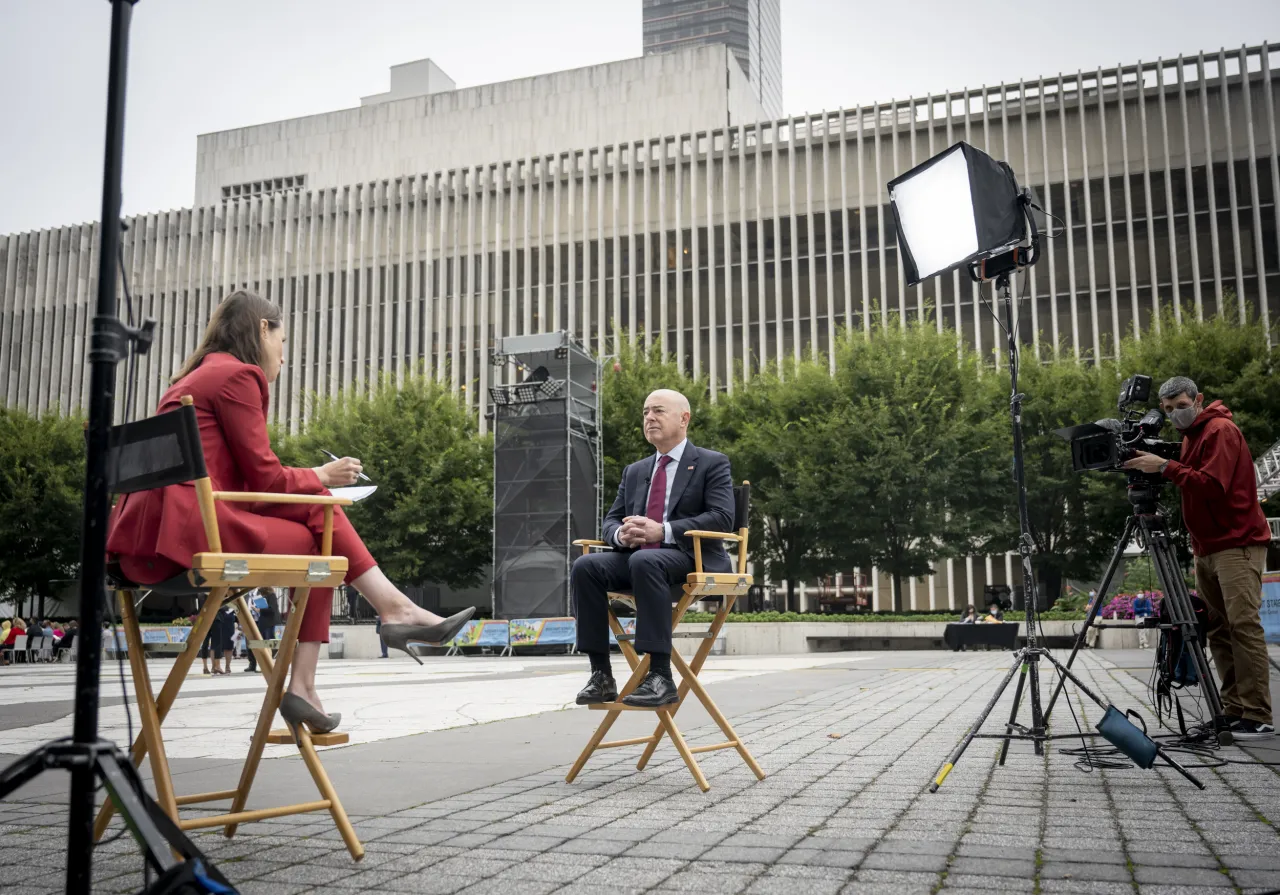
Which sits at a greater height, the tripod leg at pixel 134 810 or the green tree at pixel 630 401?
the green tree at pixel 630 401

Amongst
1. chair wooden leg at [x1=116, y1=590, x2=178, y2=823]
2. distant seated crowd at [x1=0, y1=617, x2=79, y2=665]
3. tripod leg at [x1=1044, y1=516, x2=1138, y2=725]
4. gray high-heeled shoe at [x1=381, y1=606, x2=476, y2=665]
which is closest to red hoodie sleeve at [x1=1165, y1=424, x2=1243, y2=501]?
tripod leg at [x1=1044, y1=516, x2=1138, y2=725]

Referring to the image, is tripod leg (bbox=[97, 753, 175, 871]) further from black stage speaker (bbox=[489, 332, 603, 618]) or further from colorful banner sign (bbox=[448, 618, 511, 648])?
black stage speaker (bbox=[489, 332, 603, 618])

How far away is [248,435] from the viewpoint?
3066 mm

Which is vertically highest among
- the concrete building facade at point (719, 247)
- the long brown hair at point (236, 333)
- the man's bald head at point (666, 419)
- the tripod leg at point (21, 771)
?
the concrete building facade at point (719, 247)

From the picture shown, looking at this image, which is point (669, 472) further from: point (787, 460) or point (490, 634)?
point (787, 460)

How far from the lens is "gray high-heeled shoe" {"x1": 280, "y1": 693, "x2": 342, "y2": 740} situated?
302cm

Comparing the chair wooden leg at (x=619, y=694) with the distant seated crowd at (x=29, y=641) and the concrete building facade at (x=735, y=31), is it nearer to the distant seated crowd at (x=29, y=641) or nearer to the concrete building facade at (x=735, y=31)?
the distant seated crowd at (x=29, y=641)

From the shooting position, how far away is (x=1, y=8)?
2.95 m

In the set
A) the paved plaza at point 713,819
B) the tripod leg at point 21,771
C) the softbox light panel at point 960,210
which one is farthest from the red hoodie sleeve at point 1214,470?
the tripod leg at point 21,771

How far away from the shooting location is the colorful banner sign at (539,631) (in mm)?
23469

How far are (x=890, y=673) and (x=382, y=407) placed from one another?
2476cm

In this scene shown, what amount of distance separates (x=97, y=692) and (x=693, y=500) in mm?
2846

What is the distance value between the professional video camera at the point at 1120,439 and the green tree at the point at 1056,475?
2388 centimetres

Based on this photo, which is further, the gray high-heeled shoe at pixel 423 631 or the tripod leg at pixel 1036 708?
the tripod leg at pixel 1036 708
